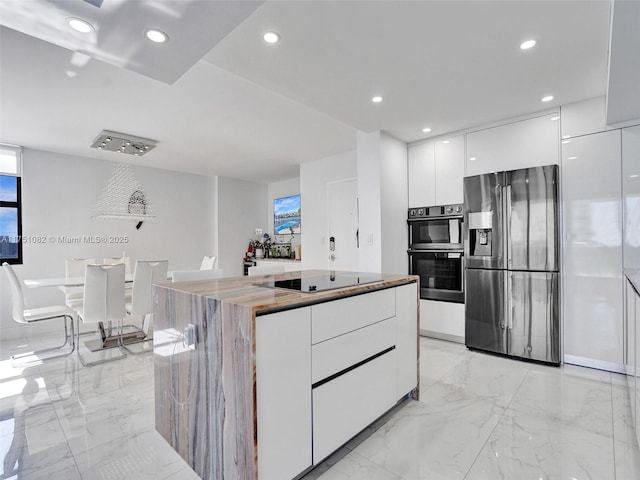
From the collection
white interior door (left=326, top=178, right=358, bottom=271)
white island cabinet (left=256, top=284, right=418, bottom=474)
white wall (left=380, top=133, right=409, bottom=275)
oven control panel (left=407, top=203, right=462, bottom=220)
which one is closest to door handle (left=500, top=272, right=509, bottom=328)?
oven control panel (left=407, top=203, right=462, bottom=220)

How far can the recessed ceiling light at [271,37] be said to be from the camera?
191 cm

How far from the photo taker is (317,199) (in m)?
5.17

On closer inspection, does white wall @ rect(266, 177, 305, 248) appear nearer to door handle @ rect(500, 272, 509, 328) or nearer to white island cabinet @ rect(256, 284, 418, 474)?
door handle @ rect(500, 272, 509, 328)

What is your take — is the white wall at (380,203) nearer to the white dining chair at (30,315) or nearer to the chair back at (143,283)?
the chair back at (143,283)

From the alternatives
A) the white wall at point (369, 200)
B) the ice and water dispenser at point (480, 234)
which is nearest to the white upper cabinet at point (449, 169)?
the ice and water dispenser at point (480, 234)

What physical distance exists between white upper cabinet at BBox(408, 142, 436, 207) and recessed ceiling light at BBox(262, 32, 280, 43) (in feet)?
7.98

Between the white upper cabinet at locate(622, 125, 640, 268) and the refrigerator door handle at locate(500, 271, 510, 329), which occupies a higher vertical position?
the white upper cabinet at locate(622, 125, 640, 268)

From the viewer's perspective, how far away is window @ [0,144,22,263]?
414 centimetres

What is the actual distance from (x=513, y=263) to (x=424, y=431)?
1.97 meters

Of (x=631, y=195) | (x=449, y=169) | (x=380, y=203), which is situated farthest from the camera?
(x=449, y=169)

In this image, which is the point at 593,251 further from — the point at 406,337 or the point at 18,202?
the point at 18,202

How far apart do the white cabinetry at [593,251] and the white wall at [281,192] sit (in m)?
4.40

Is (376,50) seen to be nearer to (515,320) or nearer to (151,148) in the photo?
(515,320)

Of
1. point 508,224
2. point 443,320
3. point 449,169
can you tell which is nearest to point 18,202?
point 449,169
